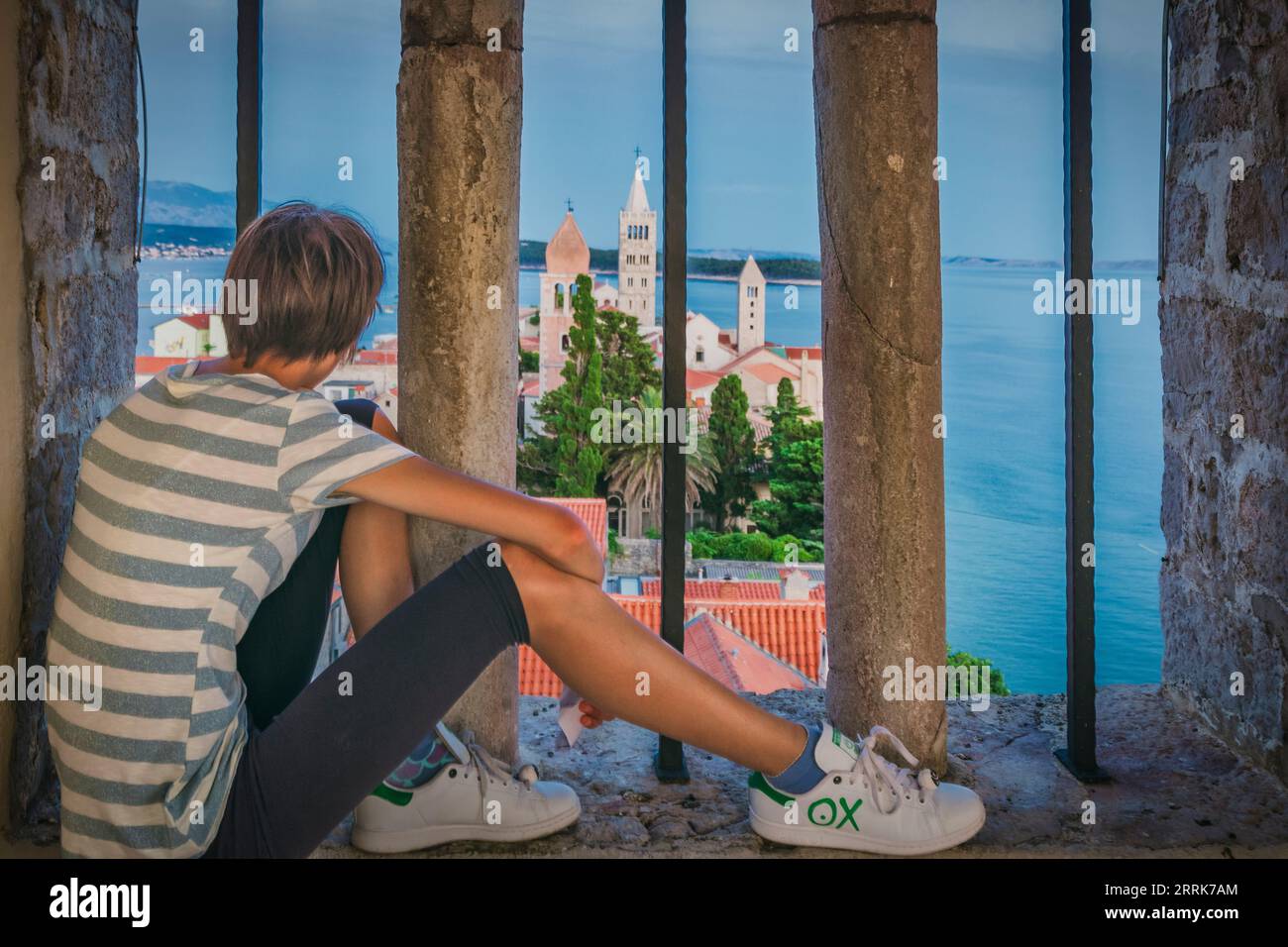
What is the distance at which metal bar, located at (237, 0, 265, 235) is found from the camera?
193cm

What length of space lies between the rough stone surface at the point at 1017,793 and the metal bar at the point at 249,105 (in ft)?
3.63

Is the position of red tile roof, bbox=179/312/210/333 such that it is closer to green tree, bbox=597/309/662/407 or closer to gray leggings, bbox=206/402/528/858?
gray leggings, bbox=206/402/528/858

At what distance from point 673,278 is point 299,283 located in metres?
0.67

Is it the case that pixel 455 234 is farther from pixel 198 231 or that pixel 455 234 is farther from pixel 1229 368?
pixel 1229 368

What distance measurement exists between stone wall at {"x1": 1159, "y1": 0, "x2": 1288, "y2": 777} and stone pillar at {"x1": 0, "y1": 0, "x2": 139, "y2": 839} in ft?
6.70

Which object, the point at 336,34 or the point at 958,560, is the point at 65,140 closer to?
the point at 958,560

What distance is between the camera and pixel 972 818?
176cm

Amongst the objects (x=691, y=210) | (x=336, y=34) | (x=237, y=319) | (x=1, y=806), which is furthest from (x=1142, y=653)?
(x=336, y=34)

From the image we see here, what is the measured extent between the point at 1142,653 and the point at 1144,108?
1.19 metres

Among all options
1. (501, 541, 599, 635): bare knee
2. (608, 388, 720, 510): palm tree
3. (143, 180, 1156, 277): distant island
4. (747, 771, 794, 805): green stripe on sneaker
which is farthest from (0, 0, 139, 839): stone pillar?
(608, 388, 720, 510): palm tree

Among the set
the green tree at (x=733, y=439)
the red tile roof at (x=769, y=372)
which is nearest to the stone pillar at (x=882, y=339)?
the green tree at (x=733, y=439)

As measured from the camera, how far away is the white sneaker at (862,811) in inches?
67.7

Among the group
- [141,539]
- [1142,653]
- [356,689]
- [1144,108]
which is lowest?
[1142,653]

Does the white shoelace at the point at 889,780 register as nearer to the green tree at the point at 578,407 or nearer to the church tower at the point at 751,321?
the green tree at the point at 578,407
